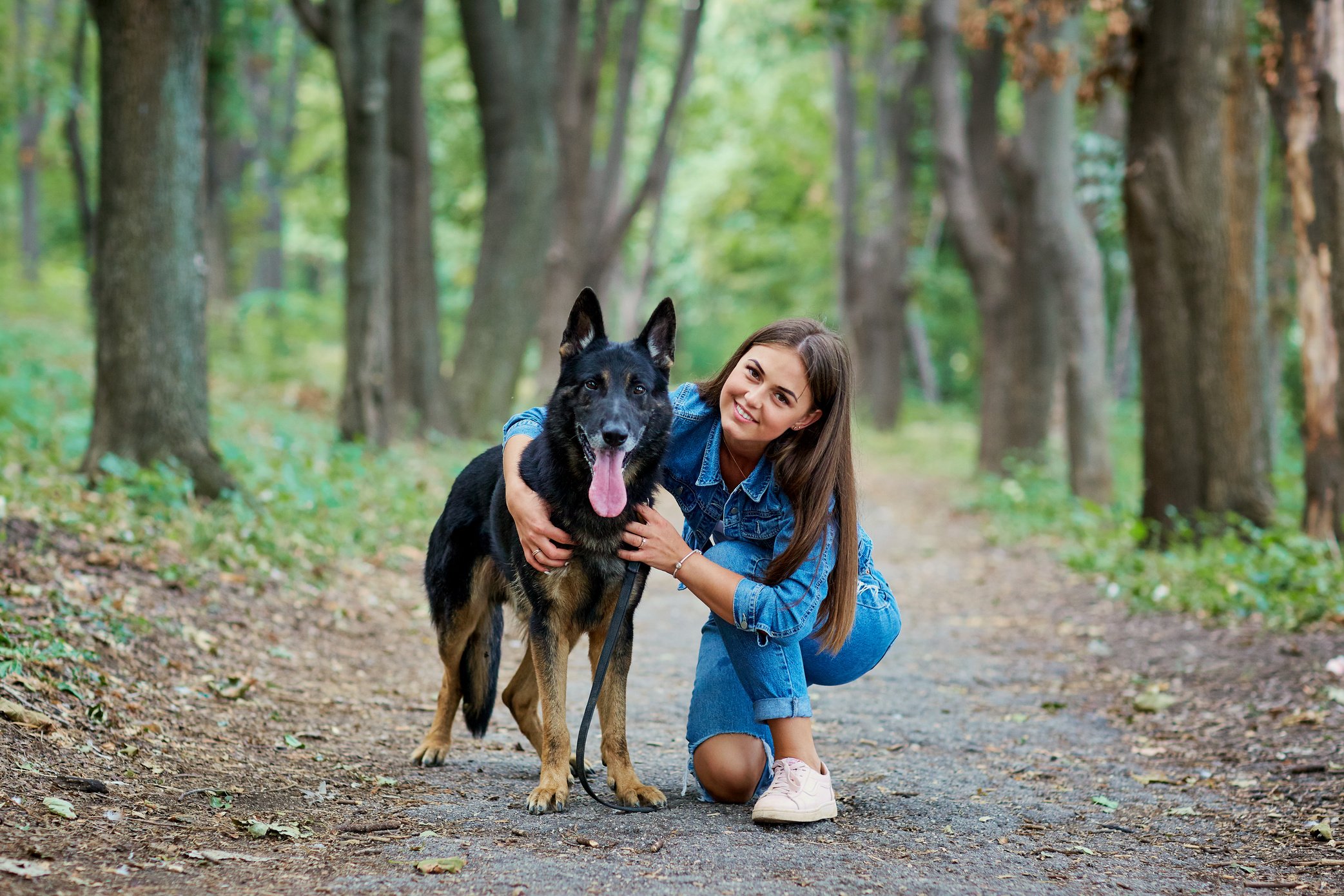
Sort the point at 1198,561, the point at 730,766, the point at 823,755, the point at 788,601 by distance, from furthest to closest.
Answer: the point at 1198,561
the point at 823,755
the point at 730,766
the point at 788,601

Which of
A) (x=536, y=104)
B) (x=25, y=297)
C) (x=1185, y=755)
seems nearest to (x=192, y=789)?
(x=1185, y=755)

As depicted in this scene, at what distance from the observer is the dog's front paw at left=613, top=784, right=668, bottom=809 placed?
405 cm

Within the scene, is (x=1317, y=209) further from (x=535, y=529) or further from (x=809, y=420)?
(x=535, y=529)

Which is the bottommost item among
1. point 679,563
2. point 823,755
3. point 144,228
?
point 823,755

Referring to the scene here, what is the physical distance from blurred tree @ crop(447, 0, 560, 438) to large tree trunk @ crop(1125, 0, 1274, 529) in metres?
7.67

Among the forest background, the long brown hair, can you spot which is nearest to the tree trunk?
the forest background

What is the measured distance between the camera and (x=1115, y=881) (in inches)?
136

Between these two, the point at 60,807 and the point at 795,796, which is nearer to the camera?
the point at 60,807

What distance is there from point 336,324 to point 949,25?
14.5m

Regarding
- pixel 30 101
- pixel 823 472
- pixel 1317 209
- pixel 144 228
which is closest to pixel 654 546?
pixel 823 472

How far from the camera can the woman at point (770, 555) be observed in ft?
12.9

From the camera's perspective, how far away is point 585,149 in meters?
17.2

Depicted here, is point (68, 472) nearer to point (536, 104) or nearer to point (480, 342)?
point (480, 342)

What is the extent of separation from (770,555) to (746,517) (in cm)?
16
